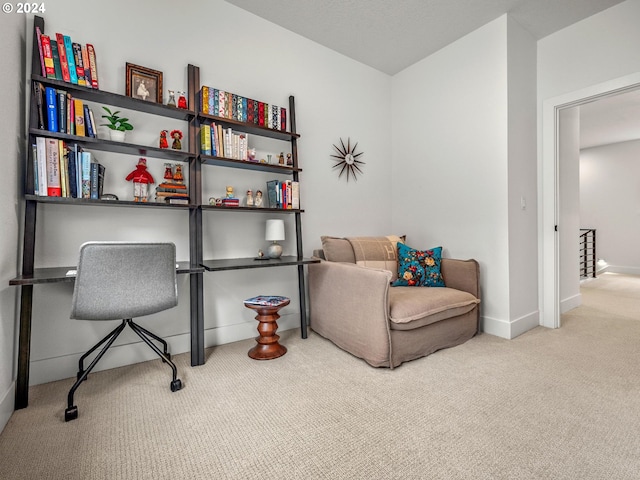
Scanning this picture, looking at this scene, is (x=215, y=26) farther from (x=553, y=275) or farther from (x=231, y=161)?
(x=553, y=275)

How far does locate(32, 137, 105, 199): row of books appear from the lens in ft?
5.38

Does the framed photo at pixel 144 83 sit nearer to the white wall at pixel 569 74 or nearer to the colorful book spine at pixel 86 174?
the colorful book spine at pixel 86 174

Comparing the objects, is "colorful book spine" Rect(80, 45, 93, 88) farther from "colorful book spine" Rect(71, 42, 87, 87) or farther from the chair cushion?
the chair cushion

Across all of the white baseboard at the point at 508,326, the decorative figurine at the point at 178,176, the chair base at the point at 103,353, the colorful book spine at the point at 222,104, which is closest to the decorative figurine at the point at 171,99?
the colorful book spine at the point at 222,104

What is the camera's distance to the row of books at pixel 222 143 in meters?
2.18

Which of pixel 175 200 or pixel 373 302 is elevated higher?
pixel 175 200

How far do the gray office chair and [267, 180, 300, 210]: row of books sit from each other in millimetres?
1014

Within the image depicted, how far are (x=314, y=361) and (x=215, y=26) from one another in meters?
2.66

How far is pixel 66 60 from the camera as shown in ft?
5.70

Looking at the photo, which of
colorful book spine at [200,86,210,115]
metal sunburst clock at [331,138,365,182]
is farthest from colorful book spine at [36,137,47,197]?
metal sunburst clock at [331,138,365,182]

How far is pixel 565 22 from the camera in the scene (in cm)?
270

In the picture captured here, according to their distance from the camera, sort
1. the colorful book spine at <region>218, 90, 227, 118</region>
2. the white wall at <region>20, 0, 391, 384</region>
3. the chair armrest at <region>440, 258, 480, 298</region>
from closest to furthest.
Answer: the white wall at <region>20, 0, 391, 384</region> → the colorful book spine at <region>218, 90, 227, 118</region> → the chair armrest at <region>440, 258, 480, 298</region>

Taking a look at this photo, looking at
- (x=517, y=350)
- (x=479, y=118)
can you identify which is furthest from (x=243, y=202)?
(x=517, y=350)

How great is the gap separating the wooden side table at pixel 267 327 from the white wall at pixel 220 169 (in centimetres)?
41
